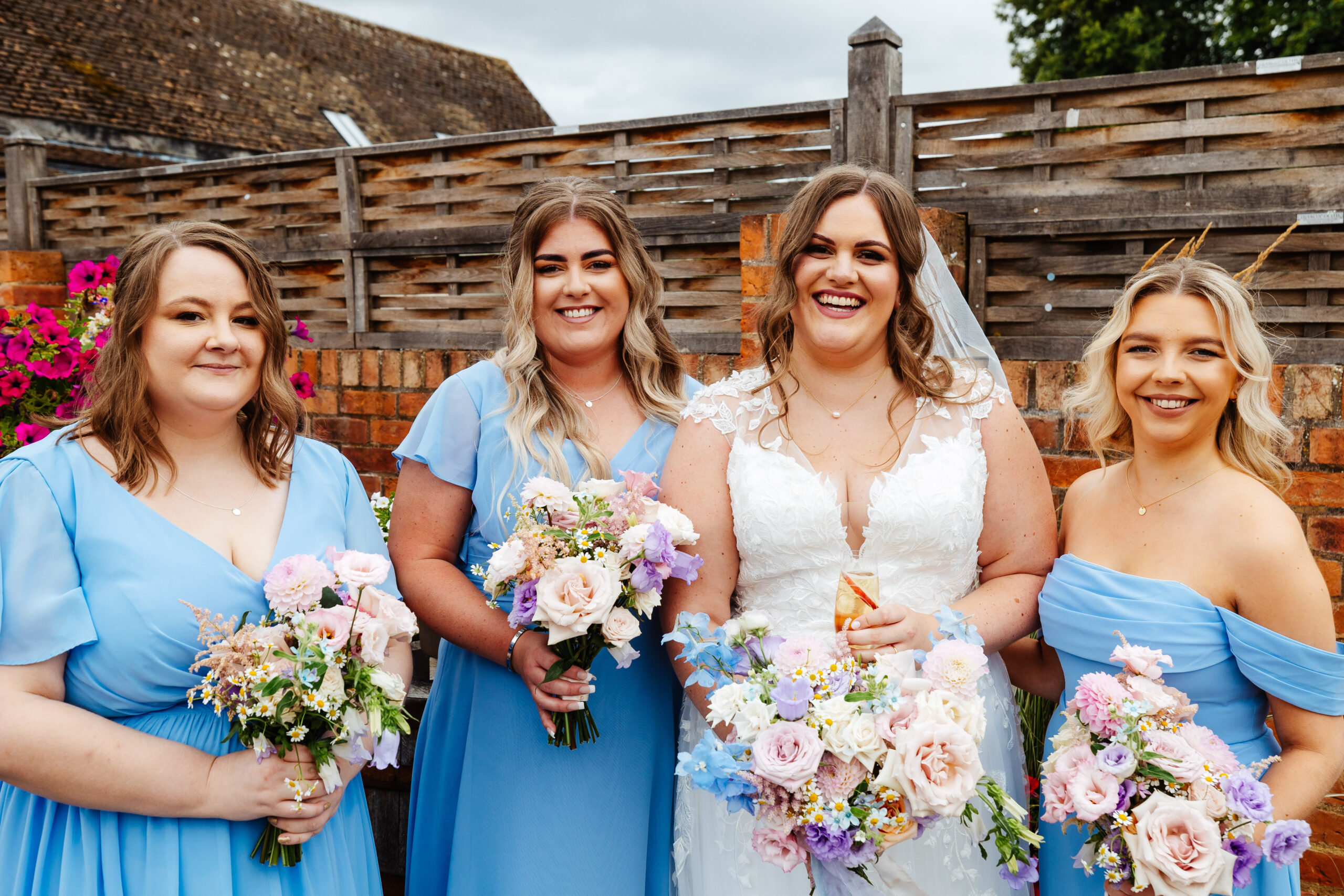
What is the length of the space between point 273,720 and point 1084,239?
379 centimetres

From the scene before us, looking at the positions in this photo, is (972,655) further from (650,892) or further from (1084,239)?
(1084,239)

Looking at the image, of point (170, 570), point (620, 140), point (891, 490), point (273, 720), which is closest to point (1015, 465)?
point (891, 490)

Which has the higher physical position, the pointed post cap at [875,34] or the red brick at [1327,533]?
the pointed post cap at [875,34]

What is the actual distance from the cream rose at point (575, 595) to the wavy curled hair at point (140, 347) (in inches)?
29.9

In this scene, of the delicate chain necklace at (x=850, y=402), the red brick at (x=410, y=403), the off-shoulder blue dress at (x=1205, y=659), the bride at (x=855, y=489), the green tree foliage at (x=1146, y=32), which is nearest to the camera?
the off-shoulder blue dress at (x=1205, y=659)

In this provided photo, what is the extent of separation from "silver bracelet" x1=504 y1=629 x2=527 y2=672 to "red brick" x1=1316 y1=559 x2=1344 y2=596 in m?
2.86

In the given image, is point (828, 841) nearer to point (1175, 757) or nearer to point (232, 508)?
point (1175, 757)

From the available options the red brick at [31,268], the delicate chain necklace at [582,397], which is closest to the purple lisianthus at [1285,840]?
the delicate chain necklace at [582,397]

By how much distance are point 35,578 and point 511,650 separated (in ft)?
3.35

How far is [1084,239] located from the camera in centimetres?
426

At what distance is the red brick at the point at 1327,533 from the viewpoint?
3.43 metres

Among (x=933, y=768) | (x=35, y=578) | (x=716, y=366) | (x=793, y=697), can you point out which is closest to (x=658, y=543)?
(x=793, y=697)

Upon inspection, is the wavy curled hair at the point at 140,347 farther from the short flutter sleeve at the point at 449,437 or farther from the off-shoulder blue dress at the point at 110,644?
the short flutter sleeve at the point at 449,437

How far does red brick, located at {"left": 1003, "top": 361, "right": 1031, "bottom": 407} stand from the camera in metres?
4.06
